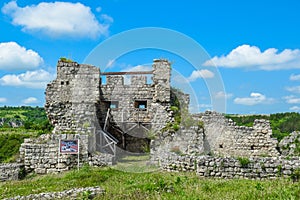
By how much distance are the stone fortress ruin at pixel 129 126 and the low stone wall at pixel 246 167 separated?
1970 millimetres

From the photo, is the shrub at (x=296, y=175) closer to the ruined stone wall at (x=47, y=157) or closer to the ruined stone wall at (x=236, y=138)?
the ruined stone wall at (x=236, y=138)

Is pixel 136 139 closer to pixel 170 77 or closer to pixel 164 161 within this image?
pixel 170 77

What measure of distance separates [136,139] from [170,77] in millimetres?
5201

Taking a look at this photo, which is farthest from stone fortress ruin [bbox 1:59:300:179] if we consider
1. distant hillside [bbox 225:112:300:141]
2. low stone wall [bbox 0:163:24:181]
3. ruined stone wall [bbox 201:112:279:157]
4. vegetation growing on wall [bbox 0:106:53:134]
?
distant hillside [bbox 225:112:300:141]

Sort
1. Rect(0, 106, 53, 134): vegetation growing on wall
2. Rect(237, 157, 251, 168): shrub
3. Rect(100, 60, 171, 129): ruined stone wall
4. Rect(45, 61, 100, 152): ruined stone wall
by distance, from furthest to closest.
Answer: Rect(0, 106, 53, 134): vegetation growing on wall → Rect(100, 60, 171, 129): ruined stone wall → Rect(45, 61, 100, 152): ruined stone wall → Rect(237, 157, 251, 168): shrub

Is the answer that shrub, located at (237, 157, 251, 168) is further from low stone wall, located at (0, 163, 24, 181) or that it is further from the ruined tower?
low stone wall, located at (0, 163, 24, 181)

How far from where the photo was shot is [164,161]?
54.2ft

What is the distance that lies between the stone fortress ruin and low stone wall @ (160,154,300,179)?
197 cm

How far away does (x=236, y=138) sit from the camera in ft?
67.5

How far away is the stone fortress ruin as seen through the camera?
1797 cm

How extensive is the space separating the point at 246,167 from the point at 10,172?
11.1 metres

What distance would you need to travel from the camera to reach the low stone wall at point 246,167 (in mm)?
12938

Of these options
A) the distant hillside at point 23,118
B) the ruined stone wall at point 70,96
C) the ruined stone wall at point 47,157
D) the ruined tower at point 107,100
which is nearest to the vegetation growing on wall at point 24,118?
the distant hillside at point 23,118

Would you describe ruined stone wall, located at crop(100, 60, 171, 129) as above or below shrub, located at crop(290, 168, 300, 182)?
above
